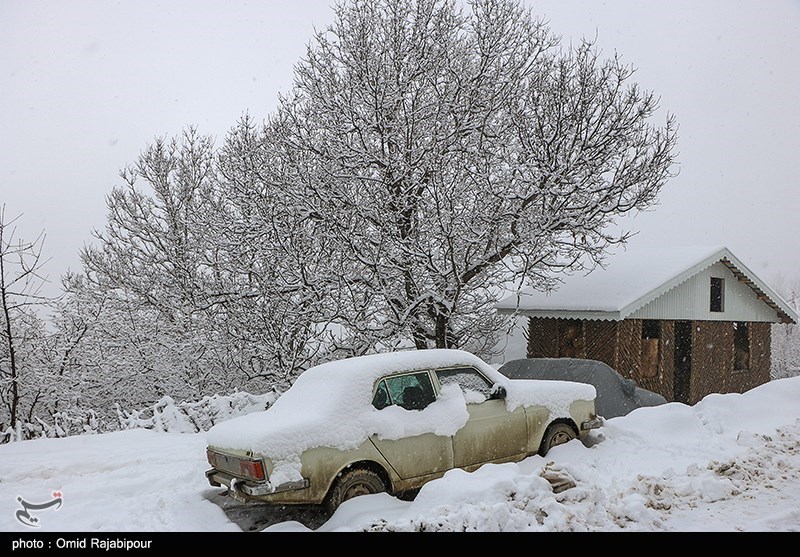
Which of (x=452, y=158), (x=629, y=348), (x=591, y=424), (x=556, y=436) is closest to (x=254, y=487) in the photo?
(x=556, y=436)

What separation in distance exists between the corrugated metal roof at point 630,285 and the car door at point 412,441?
828 cm

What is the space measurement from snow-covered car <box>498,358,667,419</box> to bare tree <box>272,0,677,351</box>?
2.75 meters

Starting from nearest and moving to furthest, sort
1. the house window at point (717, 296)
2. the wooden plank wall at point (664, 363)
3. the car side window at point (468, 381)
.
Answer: the car side window at point (468, 381)
the wooden plank wall at point (664, 363)
the house window at point (717, 296)

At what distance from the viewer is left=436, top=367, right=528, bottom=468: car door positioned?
610 cm

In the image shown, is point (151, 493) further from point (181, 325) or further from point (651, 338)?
point (651, 338)

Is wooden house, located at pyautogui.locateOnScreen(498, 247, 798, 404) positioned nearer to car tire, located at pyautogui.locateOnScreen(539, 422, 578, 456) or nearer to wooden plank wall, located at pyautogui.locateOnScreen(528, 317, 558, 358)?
wooden plank wall, located at pyautogui.locateOnScreen(528, 317, 558, 358)

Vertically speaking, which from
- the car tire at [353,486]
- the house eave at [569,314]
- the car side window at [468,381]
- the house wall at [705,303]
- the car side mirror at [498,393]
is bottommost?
the car tire at [353,486]

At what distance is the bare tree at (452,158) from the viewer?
42.9ft

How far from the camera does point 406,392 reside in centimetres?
602

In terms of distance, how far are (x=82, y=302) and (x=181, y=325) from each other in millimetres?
4293

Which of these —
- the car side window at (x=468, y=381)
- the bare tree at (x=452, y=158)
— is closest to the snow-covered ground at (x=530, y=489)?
the car side window at (x=468, y=381)

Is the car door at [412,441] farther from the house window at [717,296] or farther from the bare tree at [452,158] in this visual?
the house window at [717,296]

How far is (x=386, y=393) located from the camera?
19.3ft

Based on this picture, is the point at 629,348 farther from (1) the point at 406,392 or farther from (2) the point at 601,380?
(1) the point at 406,392
